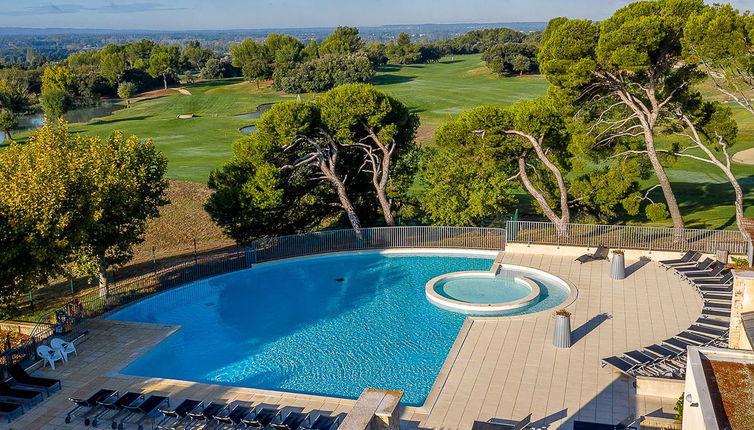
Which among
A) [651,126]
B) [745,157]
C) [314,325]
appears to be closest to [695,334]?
[314,325]

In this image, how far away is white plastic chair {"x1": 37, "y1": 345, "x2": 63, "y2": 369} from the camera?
18625 mm

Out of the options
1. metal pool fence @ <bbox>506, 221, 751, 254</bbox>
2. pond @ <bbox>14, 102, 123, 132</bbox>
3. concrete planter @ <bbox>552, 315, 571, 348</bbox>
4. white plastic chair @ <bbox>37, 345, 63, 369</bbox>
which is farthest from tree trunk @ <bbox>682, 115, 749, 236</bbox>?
pond @ <bbox>14, 102, 123, 132</bbox>

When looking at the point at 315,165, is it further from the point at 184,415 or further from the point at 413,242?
the point at 184,415

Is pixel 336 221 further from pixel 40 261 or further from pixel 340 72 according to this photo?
pixel 340 72

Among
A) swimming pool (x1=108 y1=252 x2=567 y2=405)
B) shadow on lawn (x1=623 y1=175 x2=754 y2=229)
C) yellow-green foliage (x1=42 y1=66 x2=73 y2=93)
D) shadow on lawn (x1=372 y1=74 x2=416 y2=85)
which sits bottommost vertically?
swimming pool (x1=108 y1=252 x2=567 y2=405)

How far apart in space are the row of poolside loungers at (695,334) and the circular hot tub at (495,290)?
4689mm

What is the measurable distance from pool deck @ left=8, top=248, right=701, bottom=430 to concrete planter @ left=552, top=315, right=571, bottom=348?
0.24m

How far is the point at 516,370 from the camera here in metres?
17.8

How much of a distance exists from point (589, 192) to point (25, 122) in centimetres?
9318

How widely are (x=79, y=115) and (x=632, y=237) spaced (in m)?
92.4

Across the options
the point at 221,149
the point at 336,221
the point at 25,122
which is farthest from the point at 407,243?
the point at 25,122

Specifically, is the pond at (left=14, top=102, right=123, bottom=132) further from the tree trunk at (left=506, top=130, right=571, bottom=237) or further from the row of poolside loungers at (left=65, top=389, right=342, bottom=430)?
the row of poolside loungers at (left=65, top=389, right=342, bottom=430)

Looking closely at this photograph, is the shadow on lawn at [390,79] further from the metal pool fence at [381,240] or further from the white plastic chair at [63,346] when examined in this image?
the white plastic chair at [63,346]

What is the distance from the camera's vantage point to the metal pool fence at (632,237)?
2605 centimetres
